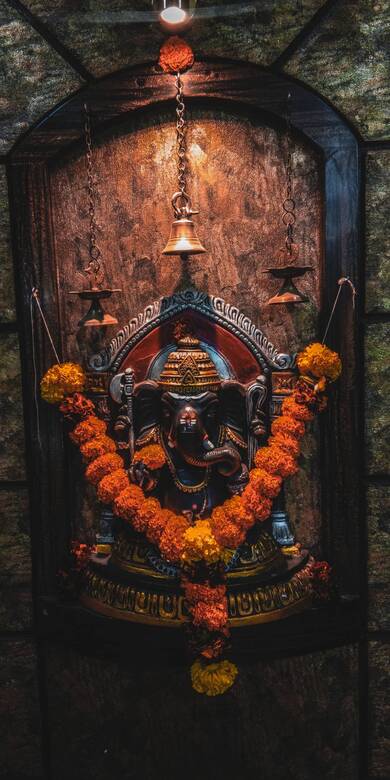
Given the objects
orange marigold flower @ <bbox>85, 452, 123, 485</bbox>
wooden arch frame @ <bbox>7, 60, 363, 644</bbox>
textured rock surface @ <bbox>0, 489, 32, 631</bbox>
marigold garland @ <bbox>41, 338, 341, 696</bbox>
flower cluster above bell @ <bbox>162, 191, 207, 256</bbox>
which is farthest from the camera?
textured rock surface @ <bbox>0, 489, 32, 631</bbox>

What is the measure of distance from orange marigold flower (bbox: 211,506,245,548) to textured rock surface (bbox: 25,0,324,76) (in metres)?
2.88

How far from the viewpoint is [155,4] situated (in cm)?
369

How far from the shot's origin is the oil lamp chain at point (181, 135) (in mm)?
3668

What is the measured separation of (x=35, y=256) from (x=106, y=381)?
3.09 feet

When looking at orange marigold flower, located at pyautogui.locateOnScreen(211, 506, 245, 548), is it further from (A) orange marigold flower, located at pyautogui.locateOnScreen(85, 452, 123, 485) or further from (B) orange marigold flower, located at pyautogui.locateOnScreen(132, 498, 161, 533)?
(A) orange marigold flower, located at pyautogui.locateOnScreen(85, 452, 123, 485)

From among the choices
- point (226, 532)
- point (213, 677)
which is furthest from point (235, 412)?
point (213, 677)

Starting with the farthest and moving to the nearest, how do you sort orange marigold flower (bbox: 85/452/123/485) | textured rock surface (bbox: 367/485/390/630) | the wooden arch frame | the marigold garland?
textured rock surface (bbox: 367/485/390/630) → orange marigold flower (bbox: 85/452/123/485) → the wooden arch frame → the marigold garland

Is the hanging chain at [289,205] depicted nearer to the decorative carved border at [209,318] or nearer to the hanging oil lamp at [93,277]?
the decorative carved border at [209,318]

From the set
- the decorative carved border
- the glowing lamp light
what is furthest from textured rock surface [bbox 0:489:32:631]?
the glowing lamp light

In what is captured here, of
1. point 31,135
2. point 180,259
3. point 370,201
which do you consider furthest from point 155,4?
point 370,201

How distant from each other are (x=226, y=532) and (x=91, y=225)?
2130 mm

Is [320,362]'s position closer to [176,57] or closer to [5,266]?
[176,57]

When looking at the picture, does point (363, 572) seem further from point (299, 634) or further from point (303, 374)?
point (303, 374)

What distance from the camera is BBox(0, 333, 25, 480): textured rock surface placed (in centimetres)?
404
